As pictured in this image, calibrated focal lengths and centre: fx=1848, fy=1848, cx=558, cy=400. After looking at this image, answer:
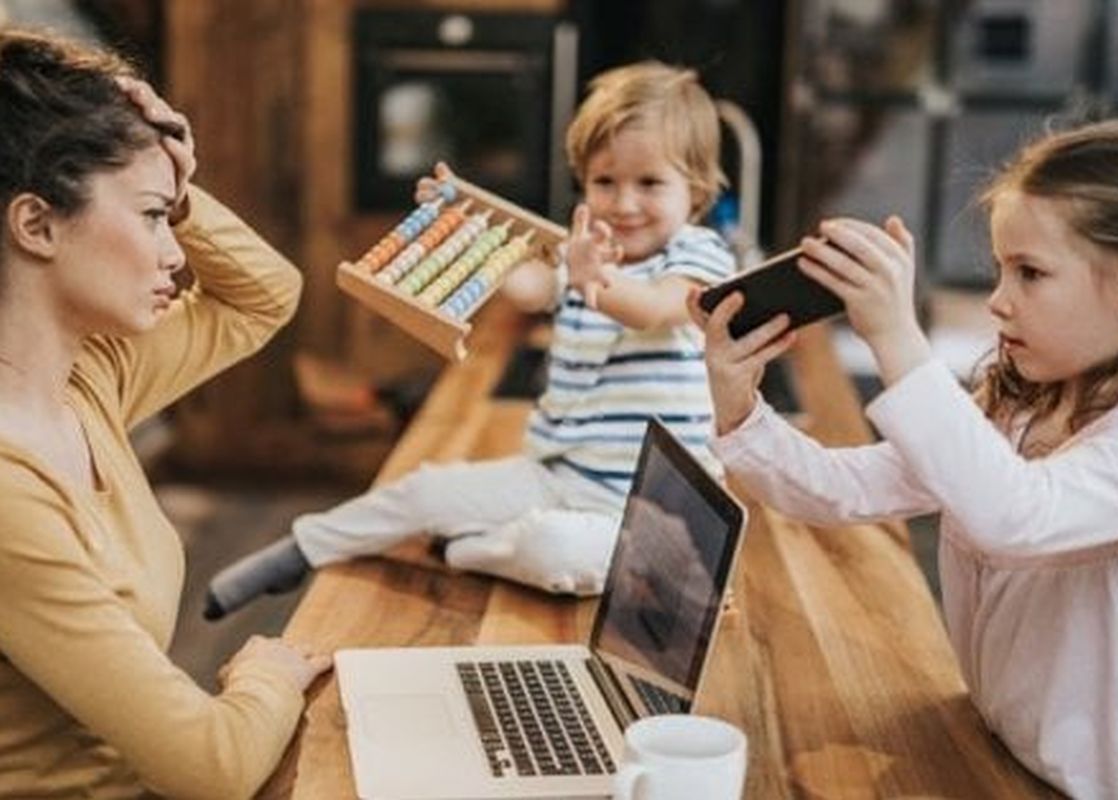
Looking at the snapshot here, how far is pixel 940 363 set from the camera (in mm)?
1535

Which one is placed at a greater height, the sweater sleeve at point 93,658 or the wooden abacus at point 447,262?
the wooden abacus at point 447,262

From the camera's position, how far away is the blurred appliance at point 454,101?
5.38 metres

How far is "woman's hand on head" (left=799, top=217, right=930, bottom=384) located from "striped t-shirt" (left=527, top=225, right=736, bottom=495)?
82cm

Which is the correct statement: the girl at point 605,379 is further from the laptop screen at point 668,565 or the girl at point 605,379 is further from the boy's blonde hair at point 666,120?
the laptop screen at point 668,565

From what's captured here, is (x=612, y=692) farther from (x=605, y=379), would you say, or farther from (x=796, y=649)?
(x=605, y=379)

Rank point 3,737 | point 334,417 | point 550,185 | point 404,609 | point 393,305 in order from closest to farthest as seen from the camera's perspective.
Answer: point 3,737 → point 393,305 → point 404,609 → point 550,185 → point 334,417

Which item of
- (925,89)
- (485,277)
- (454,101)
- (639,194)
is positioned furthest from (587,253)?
(925,89)

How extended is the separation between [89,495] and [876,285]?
0.71m

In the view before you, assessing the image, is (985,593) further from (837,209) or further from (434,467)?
(837,209)

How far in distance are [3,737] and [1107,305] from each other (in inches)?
39.8

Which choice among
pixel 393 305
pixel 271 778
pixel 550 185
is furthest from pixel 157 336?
pixel 550 185

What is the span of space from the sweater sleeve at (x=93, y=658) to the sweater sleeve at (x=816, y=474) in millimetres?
603

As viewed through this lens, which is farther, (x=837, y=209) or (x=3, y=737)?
(x=837, y=209)

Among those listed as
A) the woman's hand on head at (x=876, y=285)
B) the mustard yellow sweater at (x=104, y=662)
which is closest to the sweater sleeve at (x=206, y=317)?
the mustard yellow sweater at (x=104, y=662)
